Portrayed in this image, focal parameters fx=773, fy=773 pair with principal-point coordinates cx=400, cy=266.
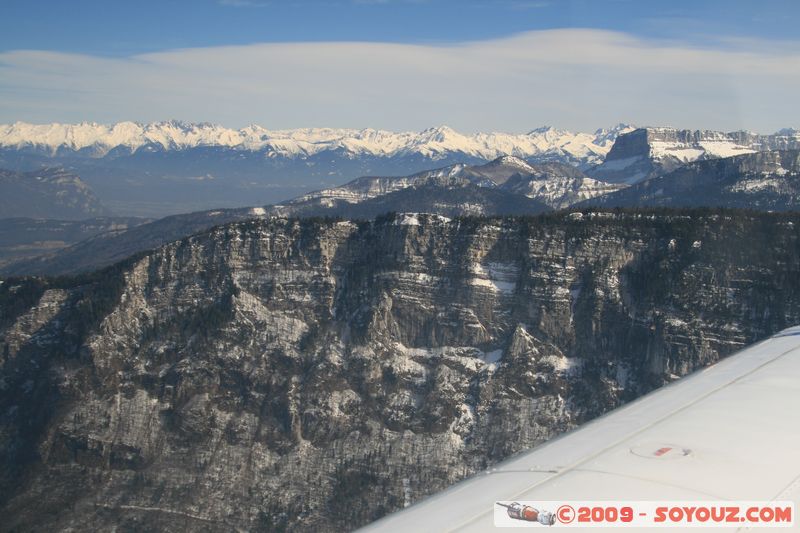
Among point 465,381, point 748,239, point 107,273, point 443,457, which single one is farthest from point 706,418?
point 107,273

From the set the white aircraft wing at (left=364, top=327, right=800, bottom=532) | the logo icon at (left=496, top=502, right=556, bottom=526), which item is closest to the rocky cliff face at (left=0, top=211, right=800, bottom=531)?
the white aircraft wing at (left=364, top=327, right=800, bottom=532)

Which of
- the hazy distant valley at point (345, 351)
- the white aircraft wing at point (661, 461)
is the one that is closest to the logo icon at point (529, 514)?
the white aircraft wing at point (661, 461)

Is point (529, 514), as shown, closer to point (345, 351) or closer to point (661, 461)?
point (661, 461)

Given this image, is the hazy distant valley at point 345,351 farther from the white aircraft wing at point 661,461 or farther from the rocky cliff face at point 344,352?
the white aircraft wing at point 661,461

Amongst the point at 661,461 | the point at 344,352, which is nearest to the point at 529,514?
the point at 661,461

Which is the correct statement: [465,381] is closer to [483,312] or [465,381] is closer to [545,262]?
[483,312]

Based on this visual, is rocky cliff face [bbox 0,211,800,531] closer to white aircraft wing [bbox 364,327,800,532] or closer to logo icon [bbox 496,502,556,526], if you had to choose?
white aircraft wing [bbox 364,327,800,532]
